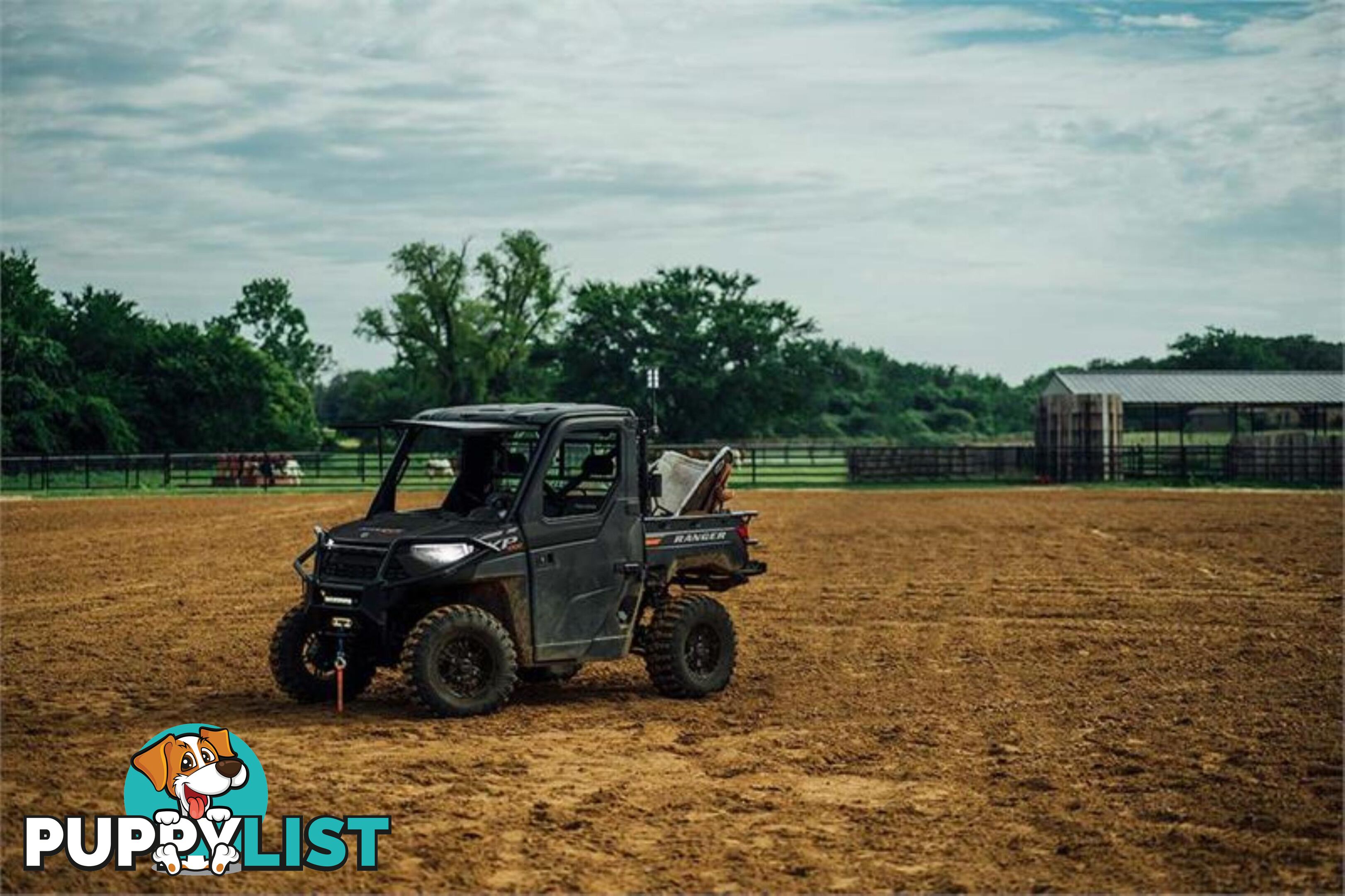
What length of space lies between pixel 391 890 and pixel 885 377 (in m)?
111

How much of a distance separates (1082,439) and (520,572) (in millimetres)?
43758

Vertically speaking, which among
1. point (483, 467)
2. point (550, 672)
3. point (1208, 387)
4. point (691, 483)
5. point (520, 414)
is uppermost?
point (1208, 387)

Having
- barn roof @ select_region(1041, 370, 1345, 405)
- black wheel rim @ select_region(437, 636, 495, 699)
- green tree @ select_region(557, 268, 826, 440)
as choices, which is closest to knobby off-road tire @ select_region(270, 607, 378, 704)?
black wheel rim @ select_region(437, 636, 495, 699)

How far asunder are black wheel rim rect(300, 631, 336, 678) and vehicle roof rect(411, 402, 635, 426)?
5.79 ft

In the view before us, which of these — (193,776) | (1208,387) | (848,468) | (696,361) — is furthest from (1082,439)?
(193,776)

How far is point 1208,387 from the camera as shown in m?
58.0

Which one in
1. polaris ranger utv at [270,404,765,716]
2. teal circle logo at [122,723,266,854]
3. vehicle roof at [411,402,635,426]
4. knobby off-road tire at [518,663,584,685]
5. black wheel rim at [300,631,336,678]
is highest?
vehicle roof at [411,402,635,426]

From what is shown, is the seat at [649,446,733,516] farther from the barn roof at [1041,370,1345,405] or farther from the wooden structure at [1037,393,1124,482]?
the barn roof at [1041,370,1345,405]

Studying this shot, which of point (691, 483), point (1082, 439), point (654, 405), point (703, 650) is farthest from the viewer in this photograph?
point (1082, 439)

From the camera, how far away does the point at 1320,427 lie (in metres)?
77.0

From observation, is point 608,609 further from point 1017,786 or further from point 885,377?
point 885,377

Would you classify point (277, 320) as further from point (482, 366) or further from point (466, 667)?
point (466, 667)

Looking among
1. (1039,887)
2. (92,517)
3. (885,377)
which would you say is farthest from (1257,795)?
(885,377)

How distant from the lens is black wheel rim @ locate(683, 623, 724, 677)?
12273mm
